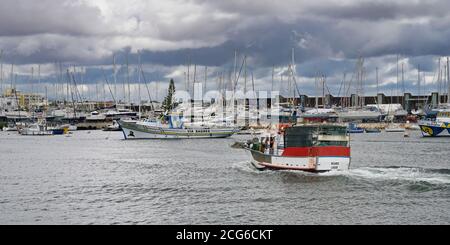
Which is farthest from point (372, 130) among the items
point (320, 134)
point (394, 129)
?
point (320, 134)

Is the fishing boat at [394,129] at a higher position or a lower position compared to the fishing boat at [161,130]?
lower

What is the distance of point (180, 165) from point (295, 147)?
828 inches

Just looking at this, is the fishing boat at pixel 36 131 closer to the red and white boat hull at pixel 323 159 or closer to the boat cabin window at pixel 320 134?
the red and white boat hull at pixel 323 159

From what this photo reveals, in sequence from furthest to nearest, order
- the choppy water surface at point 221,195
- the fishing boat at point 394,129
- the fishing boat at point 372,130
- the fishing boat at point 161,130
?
the fishing boat at point 394,129 < the fishing boat at point 372,130 < the fishing boat at point 161,130 < the choppy water surface at point 221,195

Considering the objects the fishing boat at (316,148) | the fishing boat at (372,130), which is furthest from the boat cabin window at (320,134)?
the fishing boat at (372,130)

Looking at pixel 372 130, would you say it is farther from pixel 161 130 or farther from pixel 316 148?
pixel 316 148

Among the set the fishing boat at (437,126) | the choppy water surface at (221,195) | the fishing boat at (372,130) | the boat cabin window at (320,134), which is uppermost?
the boat cabin window at (320,134)

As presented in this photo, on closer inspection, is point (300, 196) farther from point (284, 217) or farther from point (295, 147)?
point (295, 147)

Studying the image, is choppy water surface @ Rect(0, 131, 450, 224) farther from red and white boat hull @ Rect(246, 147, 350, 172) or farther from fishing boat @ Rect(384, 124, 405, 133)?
fishing boat @ Rect(384, 124, 405, 133)

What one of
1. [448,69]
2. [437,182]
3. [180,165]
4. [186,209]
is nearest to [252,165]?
[180,165]

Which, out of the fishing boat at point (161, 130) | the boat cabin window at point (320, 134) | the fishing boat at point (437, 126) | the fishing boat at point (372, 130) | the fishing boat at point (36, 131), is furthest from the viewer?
the fishing boat at point (36, 131)

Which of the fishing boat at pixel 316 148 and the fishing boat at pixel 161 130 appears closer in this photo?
the fishing boat at pixel 316 148

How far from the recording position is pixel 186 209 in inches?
1638

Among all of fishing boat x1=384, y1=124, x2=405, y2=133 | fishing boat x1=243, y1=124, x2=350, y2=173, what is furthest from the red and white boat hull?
fishing boat x1=384, y1=124, x2=405, y2=133
